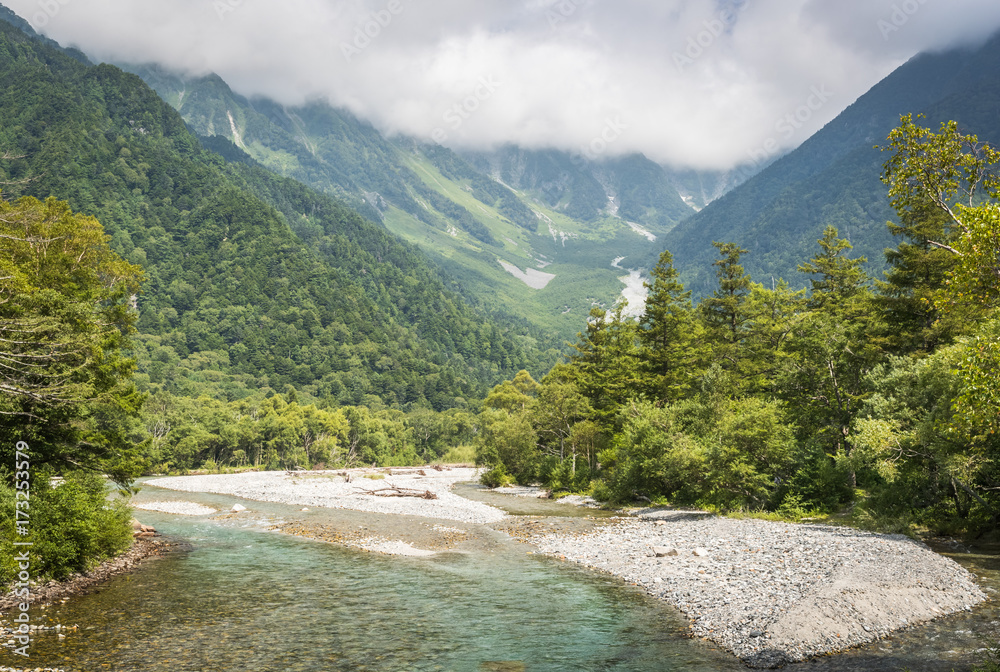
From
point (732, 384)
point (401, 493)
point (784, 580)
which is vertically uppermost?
point (732, 384)

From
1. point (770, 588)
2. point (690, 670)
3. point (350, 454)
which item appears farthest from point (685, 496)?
point (350, 454)

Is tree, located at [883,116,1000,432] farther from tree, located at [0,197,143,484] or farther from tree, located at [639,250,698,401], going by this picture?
tree, located at [639,250,698,401]

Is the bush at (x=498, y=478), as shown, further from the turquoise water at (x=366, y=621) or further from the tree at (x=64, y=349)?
the tree at (x=64, y=349)

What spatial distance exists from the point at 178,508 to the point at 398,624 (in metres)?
42.7

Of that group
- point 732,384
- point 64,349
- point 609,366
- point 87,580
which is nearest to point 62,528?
point 87,580

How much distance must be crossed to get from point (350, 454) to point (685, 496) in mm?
102828

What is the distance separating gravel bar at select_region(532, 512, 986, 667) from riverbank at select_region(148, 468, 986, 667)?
4 centimetres

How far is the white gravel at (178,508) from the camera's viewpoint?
4898 cm

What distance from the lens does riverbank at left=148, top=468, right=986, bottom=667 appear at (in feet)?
52.4

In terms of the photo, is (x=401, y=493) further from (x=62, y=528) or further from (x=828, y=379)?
(x=62, y=528)

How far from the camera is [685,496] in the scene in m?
45.3

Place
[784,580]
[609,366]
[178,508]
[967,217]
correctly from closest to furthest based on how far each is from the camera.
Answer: [967,217] < [784,580] < [178,508] < [609,366]

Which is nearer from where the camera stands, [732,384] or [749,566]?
[749,566]

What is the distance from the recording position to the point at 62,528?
68.5 feet
